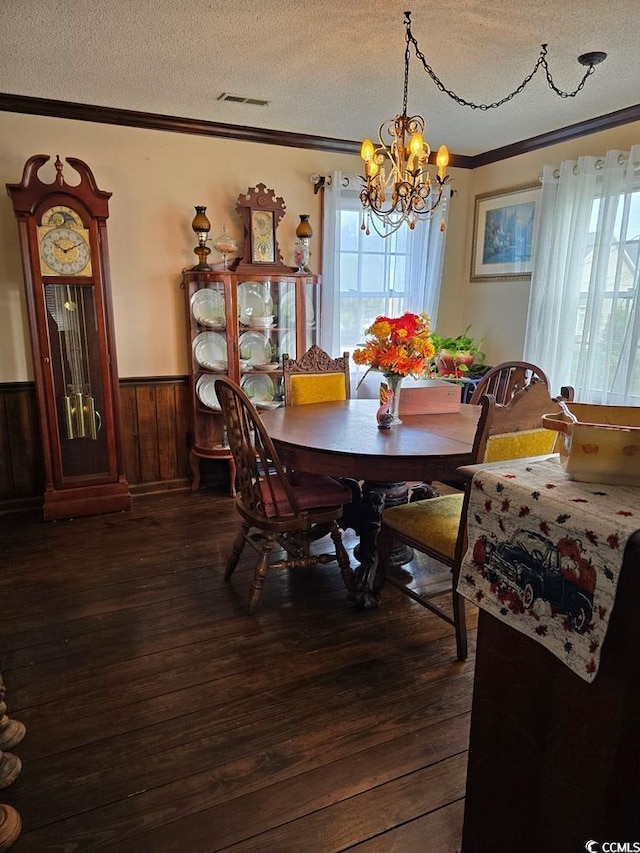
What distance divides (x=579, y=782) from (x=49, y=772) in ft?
4.78

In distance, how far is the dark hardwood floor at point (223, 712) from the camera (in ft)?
4.87

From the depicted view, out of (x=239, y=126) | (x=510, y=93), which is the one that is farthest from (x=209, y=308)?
(x=510, y=93)

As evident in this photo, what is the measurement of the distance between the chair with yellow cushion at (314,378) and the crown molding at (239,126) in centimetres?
171

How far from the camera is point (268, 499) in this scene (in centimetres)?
246

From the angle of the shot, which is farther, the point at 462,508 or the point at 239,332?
the point at 239,332

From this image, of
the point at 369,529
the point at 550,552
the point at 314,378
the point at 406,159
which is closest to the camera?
the point at 550,552

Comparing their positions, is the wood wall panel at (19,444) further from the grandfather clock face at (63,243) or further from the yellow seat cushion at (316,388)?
the yellow seat cushion at (316,388)

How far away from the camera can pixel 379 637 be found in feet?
7.54

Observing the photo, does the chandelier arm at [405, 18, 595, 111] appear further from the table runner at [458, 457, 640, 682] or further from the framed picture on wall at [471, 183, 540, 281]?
the table runner at [458, 457, 640, 682]


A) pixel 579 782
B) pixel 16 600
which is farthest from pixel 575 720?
pixel 16 600

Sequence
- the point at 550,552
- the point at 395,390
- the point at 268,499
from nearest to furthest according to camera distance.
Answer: the point at 550,552 → the point at 268,499 → the point at 395,390

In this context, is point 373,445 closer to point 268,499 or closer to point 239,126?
point 268,499

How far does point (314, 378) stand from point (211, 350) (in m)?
1.00

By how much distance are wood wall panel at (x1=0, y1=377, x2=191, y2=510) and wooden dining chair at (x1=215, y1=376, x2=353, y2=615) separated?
158cm
